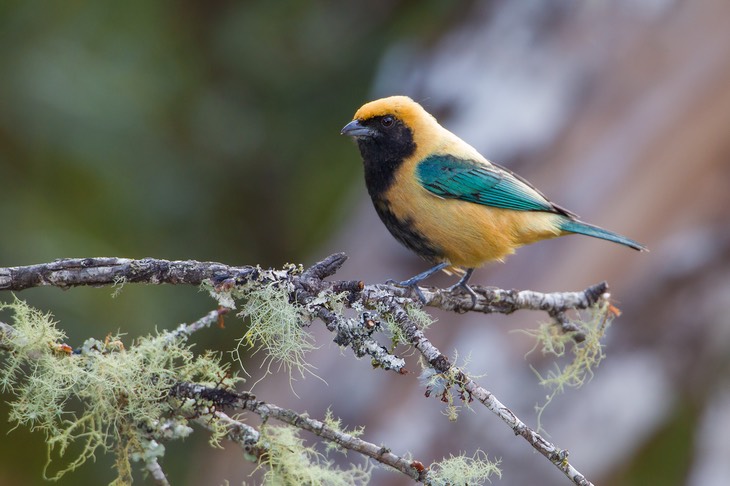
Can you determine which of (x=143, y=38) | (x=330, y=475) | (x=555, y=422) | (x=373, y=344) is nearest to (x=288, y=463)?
(x=330, y=475)

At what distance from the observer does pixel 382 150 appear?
414cm

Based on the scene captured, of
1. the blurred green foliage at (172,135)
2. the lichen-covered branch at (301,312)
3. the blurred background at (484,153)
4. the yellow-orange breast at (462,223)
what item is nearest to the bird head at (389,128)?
the yellow-orange breast at (462,223)

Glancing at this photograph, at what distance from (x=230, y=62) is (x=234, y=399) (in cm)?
471

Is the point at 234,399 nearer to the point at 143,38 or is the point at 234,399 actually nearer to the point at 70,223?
the point at 70,223

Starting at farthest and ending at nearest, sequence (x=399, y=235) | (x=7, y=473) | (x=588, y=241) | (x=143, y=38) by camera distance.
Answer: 1. (x=143, y=38)
2. (x=588, y=241)
3. (x=7, y=473)
4. (x=399, y=235)

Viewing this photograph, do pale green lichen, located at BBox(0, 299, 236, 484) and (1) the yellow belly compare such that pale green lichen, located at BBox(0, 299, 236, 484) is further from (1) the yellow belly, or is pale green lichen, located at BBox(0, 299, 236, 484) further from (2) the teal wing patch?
(2) the teal wing patch

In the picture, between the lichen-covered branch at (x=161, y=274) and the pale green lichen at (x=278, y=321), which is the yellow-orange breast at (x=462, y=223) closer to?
the lichen-covered branch at (x=161, y=274)

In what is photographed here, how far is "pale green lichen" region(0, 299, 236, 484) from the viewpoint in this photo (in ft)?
7.40

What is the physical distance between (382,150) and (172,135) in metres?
2.64

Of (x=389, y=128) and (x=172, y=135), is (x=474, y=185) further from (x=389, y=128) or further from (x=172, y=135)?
(x=172, y=135)

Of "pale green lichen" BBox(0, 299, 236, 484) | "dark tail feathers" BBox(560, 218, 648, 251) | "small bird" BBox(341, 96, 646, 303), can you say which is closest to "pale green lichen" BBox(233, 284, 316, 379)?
"pale green lichen" BBox(0, 299, 236, 484)

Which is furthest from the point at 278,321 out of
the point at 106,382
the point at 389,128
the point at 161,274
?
the point at 389,128

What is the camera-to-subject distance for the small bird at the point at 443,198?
12.7 feet

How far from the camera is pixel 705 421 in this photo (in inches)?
220
